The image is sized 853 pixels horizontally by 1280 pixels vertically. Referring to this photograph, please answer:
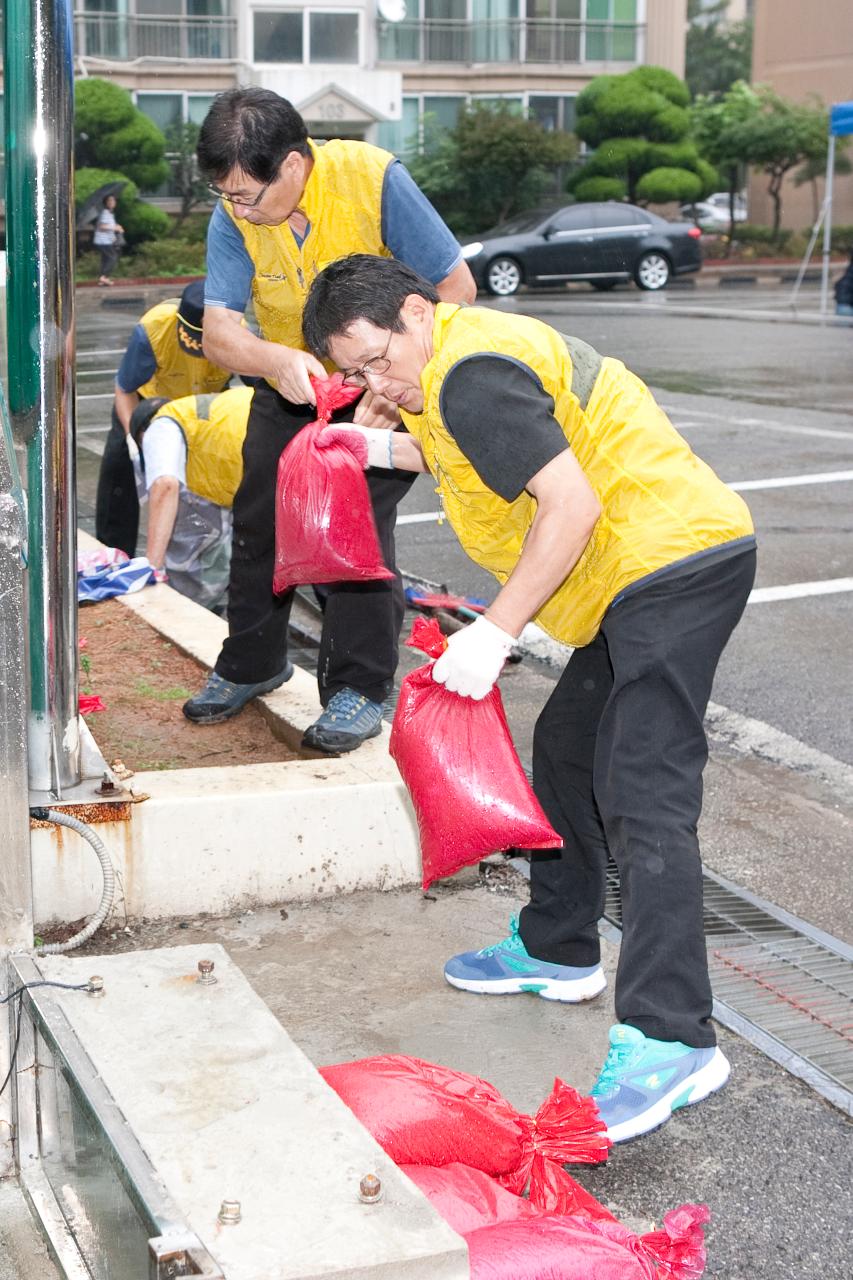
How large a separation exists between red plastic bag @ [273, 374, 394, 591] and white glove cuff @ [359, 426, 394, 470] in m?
0.10

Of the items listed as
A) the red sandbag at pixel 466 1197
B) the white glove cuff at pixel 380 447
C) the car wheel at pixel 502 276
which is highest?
the car wheel at pixel 502 276

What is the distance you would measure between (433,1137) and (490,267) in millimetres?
24882

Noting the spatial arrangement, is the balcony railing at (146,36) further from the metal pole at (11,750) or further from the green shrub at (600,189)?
the metal pole at (11,750)

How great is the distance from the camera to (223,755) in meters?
4.57

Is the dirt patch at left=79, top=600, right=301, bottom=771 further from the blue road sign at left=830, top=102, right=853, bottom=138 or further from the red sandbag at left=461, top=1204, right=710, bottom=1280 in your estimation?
the blue road sign at left=830, top=102, right=853, bottom=138

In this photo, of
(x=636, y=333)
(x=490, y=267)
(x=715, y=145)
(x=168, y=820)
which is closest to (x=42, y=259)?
(x=168, y=820)

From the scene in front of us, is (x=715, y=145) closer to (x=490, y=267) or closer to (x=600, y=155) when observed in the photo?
(x=600, y=155)

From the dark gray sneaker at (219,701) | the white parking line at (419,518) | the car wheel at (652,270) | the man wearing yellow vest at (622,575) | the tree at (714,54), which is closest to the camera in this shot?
the man wearing yellow vest at (622,575)

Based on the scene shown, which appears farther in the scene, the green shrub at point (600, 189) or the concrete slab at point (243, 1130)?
the green shrub at point (600, 189)

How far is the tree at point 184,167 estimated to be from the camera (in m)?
34.8

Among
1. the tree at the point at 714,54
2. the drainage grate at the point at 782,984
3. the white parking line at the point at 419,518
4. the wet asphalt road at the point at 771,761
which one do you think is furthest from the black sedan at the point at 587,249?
the tree at the point at 714,54

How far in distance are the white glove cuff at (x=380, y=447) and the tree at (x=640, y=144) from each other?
31895mm

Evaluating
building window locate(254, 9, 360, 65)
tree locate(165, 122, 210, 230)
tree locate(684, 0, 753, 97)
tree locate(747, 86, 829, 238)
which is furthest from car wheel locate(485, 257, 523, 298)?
tree locate(684, 0, 753, 97)

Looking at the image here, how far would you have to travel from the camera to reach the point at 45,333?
3.50 meters
